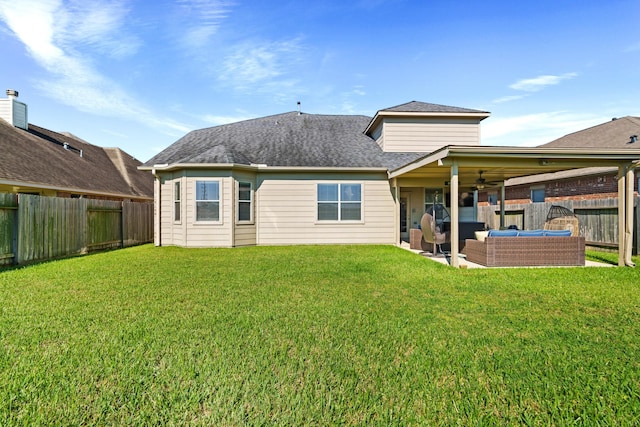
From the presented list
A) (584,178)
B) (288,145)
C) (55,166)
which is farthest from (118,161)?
(584,178)

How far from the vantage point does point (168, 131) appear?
63.8ft

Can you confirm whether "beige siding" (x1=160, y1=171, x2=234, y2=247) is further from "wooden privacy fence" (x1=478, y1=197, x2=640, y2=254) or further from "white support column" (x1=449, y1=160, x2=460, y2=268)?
"wooden privacy fence" (x1=478, y1=197, x2=640, y2=254)

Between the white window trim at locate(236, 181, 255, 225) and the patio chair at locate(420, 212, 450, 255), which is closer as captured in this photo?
the patio chair at locate(420, 212, 450, 255)

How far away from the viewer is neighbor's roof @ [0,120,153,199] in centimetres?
1270

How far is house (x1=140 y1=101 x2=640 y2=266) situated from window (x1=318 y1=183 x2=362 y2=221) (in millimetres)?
39

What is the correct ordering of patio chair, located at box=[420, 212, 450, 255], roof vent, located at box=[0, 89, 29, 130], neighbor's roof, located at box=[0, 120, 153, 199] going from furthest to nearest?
roof vent, located at box=[0, 89, 29, 130] < neighbor's roof, located at box=[0, 120, 153, 199] < patio chair, located at box=[420, 212, 450, 255]

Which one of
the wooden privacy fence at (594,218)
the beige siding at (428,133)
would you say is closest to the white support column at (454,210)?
the wooden privacy fence at (594,218)

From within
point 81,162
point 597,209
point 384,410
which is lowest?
point 384,410

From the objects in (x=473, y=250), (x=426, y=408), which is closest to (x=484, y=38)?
(x=473, y=250)

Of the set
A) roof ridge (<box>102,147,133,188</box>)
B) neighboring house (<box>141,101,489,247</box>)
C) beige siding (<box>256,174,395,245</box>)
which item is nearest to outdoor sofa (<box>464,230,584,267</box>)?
neighboring house (<box>141,101,489,247</box>)

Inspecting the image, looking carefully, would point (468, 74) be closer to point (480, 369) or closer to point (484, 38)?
point (484, 38)

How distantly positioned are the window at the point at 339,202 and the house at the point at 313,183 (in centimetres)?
4

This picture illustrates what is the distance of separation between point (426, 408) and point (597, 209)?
11880 mm

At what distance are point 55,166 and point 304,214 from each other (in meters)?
11.6
